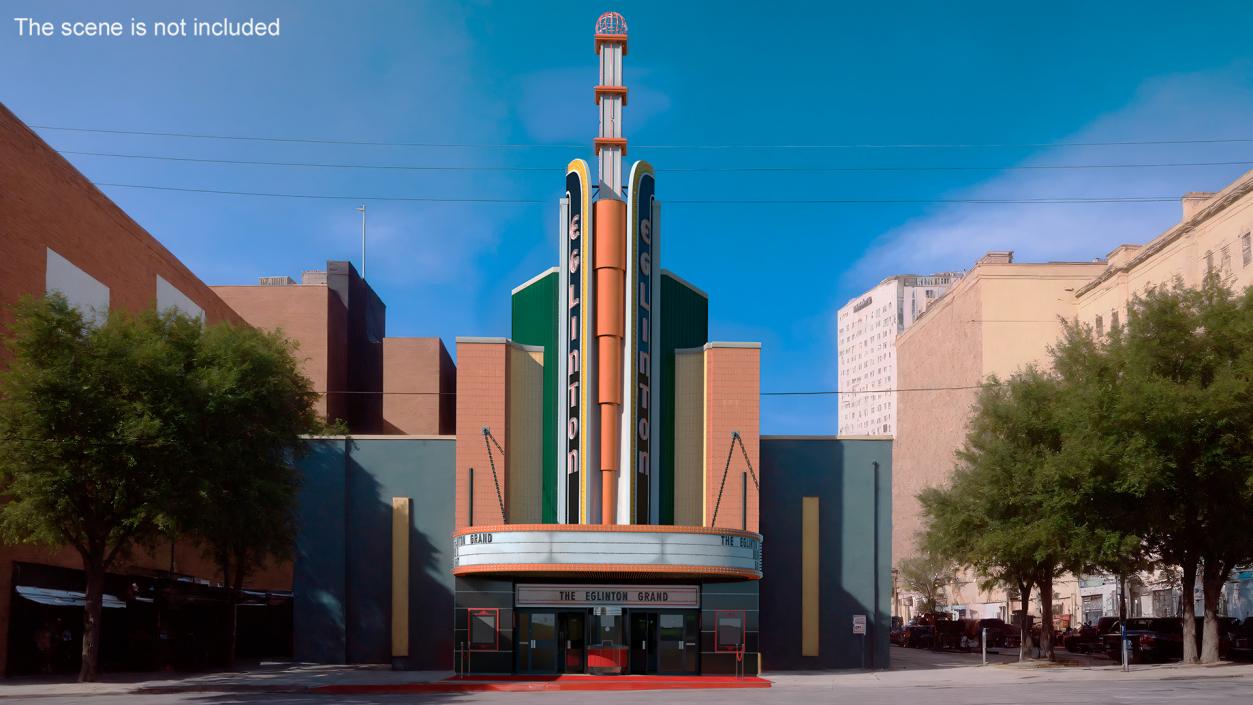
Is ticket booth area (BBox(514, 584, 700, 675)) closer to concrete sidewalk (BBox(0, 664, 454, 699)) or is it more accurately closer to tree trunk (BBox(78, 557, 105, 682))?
concrete sidewalk (BBox(0, 664, 454, 699))

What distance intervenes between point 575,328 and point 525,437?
4.51 metres

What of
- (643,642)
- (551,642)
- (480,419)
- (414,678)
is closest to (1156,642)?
(643,642)

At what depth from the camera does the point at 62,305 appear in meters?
36.6

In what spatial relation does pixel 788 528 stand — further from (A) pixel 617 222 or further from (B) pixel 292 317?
(B) pixel 292 317

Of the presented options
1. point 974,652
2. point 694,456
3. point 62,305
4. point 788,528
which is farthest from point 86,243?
point 974,652

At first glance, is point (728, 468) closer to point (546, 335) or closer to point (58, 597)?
point (546, 335)

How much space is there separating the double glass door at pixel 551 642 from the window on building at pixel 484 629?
33.0 inches

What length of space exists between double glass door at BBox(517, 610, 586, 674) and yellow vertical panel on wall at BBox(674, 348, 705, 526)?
5447 millimetres

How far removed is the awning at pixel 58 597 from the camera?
3931 centimetres

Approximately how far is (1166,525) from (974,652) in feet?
77.3

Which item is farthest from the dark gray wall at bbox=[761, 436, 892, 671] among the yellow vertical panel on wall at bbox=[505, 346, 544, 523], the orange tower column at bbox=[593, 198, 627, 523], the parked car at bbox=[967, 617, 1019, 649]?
the parked car at bbox=[967, 617, 1019, 649]

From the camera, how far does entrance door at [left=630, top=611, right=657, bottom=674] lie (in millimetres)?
42375

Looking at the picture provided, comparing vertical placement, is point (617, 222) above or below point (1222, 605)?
above

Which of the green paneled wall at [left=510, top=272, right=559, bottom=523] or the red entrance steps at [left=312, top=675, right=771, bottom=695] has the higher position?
the green paneled wall at [left=510, top=272, right=559, bottom=523]
